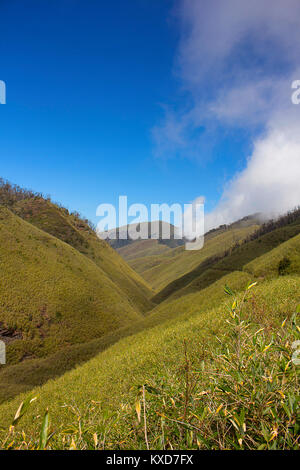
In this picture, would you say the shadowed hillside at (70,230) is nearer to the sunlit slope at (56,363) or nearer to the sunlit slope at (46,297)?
the sunlit slope at (46,297)

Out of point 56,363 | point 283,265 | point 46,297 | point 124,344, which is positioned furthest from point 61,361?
point 283,265

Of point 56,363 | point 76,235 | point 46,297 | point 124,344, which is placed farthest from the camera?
point 76,235

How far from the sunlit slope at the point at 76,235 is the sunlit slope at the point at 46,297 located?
17.0 meters

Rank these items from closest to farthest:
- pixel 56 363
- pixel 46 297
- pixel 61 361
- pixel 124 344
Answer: pixel 124 344 < pixel 56 363 < pixel 61 361 < pixel 46 297

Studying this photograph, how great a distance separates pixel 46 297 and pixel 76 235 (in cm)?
4465

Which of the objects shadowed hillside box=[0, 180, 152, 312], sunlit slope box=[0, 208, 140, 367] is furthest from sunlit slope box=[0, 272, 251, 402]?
shadowed hillside box=[0, 180, 152, 312]

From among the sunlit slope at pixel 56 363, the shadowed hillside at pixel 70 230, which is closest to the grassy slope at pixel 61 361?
the sunlit slope at pixel 56 363

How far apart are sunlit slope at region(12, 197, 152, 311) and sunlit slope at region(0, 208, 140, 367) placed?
1703 centimetres

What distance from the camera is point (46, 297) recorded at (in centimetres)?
4269

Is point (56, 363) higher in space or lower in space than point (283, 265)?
lower

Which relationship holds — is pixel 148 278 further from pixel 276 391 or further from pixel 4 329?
pixel 276 391

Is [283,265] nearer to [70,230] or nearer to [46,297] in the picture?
[46,297]

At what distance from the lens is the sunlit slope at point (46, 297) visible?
35.3 meters
